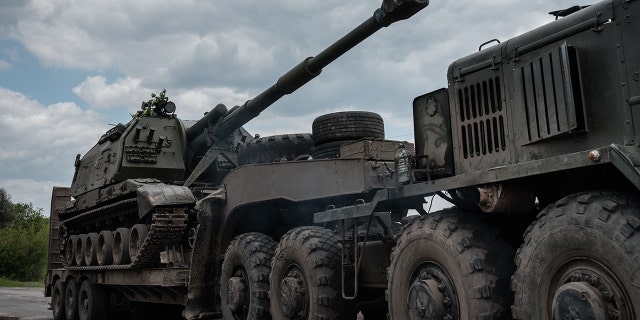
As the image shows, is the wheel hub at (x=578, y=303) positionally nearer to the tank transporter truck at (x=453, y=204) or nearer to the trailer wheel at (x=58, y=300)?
the tank transporter truck at (x=453, y=204)

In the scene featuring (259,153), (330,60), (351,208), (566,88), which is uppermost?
(330,60)

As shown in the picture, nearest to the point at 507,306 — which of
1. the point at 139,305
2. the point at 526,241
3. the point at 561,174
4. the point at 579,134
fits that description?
the point at 526,241

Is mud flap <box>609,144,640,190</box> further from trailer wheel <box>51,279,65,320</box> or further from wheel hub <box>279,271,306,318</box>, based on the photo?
trailer wheel <box>51,279,65,320</box>

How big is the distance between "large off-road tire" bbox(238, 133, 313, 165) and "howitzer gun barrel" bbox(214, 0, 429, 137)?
73cm

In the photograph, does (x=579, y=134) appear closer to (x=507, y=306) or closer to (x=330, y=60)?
(x=507, y=306)

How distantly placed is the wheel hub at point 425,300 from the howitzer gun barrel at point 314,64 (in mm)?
3124

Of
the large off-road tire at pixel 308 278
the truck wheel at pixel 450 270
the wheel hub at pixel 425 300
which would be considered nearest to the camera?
the truck wheel at pixel 450 270

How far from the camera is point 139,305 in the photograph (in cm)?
1382

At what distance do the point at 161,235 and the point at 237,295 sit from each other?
3157mm

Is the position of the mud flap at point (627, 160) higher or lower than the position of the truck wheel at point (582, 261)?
higher

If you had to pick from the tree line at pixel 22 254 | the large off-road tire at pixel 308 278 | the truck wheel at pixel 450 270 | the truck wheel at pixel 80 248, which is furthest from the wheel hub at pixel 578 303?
the tree line at pixel 22 254

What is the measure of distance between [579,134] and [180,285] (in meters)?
6.70

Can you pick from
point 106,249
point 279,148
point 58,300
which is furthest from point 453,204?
point 58,300

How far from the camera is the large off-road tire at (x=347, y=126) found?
893 cm
